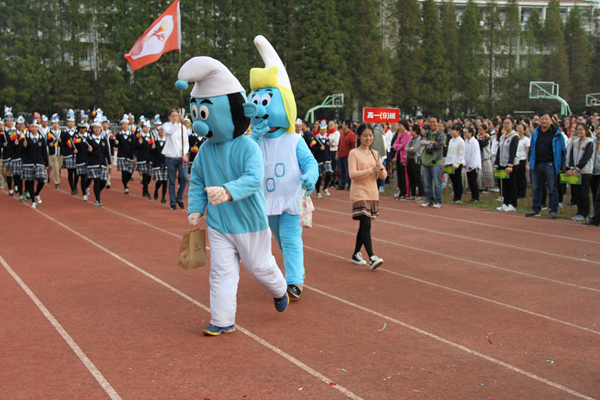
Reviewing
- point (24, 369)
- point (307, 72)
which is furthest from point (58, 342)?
point (307, 72)

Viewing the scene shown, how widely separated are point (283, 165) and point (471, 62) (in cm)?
5243

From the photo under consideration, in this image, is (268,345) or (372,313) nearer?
(268,345)

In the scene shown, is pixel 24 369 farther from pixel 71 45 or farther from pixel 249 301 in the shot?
pixel 71 45

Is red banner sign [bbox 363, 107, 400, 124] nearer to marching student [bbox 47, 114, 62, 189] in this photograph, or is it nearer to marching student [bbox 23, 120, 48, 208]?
marching student [bbox 47, 114, 62, 189]

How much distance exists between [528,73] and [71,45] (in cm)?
3957

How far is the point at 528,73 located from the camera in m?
55.5

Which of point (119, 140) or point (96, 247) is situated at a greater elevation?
point (119, 140)

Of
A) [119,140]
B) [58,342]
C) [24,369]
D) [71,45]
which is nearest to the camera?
[24,369]

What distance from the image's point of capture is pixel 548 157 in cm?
1245

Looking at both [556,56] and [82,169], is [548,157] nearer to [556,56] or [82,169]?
[82,169]

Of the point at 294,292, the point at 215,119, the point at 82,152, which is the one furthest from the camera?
the point at 82,152

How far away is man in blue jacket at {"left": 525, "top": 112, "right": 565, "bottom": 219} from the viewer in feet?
40.6

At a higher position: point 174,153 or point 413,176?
point 174,153

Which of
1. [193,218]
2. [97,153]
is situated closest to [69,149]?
[97,153]
